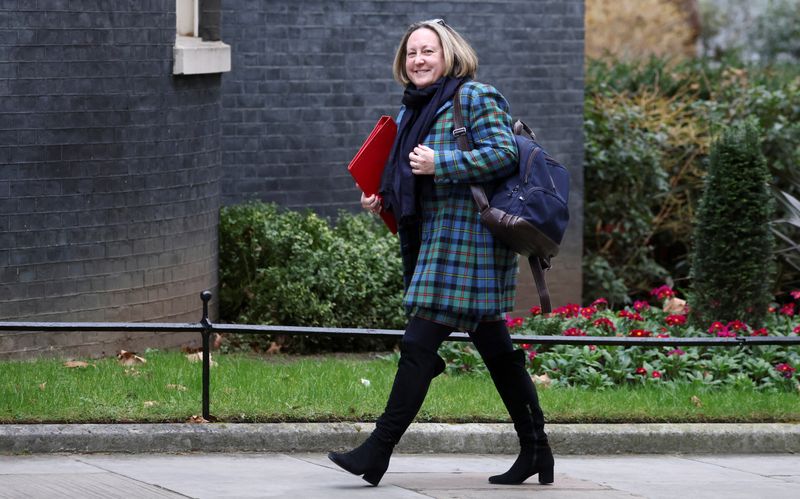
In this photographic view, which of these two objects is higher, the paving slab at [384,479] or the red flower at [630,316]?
the red flower at [630,316]

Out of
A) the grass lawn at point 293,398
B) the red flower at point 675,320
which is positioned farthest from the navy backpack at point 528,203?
the red flower at point 675,320

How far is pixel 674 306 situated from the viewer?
1029 cm

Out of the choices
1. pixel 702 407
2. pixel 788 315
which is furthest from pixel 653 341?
pixel 788 315

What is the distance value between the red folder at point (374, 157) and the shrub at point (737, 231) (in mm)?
4001

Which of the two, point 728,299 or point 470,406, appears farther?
point 728,299

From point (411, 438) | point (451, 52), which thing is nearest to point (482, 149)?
point (451, 52)

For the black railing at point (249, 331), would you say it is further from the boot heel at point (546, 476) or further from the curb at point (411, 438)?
the boot heel at point (546, 476)

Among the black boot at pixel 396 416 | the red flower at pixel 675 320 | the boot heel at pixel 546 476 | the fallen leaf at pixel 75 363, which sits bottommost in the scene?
the fallen leaf at pixel 75 363

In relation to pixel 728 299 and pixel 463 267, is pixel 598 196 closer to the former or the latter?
pixel 728 299

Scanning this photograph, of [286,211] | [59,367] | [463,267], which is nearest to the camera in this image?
[463,267]

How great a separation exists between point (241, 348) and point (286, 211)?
4.46 ft

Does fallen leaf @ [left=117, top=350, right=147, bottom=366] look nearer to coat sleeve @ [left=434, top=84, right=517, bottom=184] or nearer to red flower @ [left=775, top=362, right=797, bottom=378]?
coat sleeve @ [left=434, top=84, right=517, bottom=184]

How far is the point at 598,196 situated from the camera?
1230 cm

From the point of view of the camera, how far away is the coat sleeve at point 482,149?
18.0 feet
